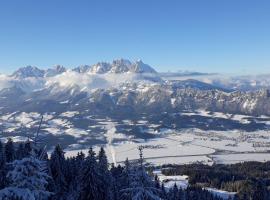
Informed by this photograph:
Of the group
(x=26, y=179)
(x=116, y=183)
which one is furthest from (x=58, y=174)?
(x=26, y=179)

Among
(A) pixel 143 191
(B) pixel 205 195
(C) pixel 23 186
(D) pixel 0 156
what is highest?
(C) pixel 23 186

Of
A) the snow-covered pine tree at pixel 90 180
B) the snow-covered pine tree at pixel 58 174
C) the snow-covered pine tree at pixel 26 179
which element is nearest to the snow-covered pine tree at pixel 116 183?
the snow-covered pine tree at pixel 58 174

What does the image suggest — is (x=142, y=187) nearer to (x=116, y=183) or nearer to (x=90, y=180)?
(x=90, y=180)

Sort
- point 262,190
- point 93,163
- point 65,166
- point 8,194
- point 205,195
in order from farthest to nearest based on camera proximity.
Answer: point 205,195
point 262,190
point 65,166
point 93,163
point 8,194

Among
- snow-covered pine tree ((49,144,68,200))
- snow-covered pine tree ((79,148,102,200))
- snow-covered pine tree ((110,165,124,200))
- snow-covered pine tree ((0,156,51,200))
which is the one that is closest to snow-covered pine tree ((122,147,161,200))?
snow-covered pine tree ((0,156,51,200))

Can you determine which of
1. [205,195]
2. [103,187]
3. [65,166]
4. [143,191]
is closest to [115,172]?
[65,166]

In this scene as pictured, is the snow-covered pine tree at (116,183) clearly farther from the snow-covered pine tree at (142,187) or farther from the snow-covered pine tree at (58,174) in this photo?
the snow-covered pine tree at (142,187)

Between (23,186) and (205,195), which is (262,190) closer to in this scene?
(205,195)
